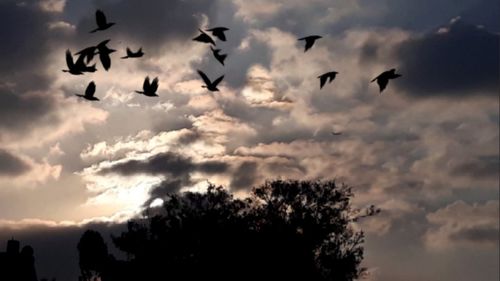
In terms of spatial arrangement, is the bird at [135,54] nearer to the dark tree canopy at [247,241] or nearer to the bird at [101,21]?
the bird at [101,21]

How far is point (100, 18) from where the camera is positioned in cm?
1762

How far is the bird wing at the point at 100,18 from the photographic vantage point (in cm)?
1741

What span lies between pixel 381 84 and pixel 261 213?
45149 millimetres

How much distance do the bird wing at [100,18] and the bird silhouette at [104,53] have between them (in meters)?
0.46

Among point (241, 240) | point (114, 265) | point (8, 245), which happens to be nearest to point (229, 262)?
point (241, 240)

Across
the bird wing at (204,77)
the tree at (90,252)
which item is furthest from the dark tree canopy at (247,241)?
the bird wing at (204,77)

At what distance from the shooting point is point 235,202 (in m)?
Answer: 62.6

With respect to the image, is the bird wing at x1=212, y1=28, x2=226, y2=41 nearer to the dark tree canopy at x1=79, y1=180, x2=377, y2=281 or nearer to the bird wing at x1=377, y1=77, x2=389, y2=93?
the bird wing at x1=377, y1=77, x2=389, y2=93

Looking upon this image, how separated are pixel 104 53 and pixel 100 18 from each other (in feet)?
3.35

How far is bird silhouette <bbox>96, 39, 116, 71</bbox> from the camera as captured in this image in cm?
1770

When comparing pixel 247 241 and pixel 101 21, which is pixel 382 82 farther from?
pixel 247 241

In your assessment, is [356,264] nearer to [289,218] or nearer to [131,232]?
[289,218]

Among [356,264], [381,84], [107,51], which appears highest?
[107,51]

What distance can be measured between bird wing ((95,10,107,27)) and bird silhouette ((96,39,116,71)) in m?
0.46
